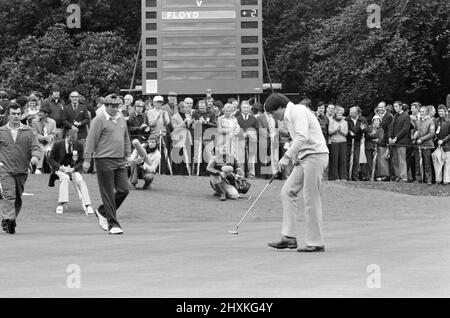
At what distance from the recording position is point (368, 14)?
120ft

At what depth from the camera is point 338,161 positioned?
2742cm

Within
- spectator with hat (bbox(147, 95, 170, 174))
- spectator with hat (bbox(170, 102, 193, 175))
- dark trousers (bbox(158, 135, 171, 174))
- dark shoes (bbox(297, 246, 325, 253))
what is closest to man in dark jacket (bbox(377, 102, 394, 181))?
spectator with hat (bbox(170, 102, 193, 175))

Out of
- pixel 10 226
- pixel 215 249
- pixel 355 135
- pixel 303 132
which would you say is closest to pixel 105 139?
pixel 10 226

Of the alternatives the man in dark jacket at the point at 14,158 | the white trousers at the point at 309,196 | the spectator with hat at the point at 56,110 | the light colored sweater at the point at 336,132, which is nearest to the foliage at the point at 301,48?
the light colored sweater at the point at 336,132

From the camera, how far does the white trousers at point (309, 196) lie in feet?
44.3

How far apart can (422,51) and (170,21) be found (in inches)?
416

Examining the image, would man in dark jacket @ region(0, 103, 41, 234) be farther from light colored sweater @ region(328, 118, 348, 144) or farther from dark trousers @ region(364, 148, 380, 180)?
dark trousers @ region(364, 148, 380, 180)

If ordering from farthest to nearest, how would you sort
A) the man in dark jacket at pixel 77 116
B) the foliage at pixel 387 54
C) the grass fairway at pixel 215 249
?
1. the foliage at pixel 387 54
2. the man in dark jacket at pixel 77 116
3. the grass fairway at pixel 215 249

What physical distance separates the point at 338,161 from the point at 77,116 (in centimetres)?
700

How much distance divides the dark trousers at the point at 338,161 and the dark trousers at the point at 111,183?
11.4m

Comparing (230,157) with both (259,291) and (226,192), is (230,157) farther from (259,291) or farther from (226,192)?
(259,291)

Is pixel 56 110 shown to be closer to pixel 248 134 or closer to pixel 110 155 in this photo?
pixel 248 134

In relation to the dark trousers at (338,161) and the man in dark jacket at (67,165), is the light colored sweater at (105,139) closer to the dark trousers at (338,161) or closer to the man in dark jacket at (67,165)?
the man in dark jacket at (67,165)

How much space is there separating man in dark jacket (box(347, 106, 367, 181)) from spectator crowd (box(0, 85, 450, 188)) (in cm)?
3
